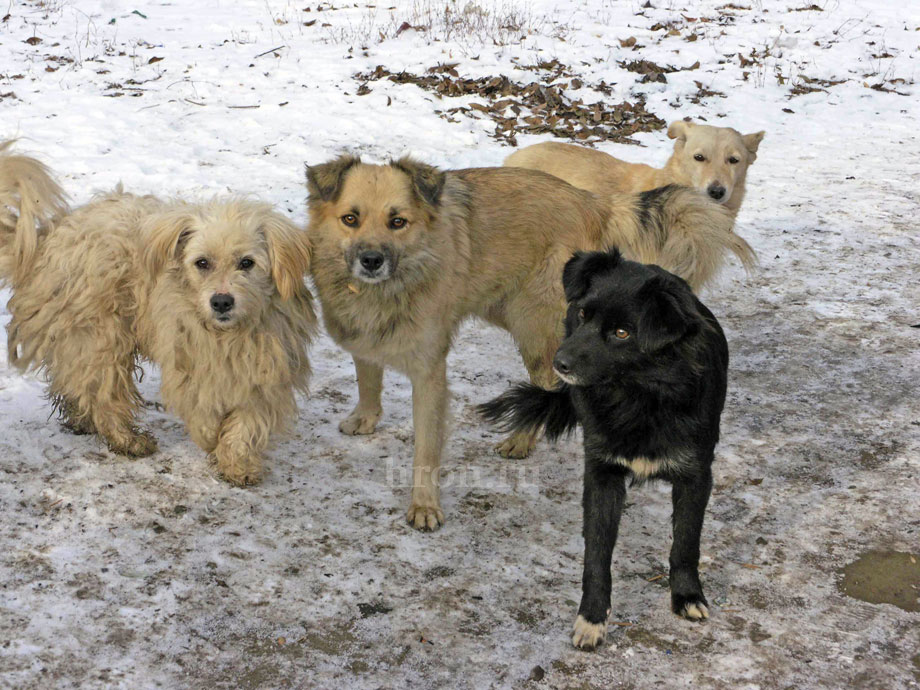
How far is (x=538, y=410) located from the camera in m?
4.12

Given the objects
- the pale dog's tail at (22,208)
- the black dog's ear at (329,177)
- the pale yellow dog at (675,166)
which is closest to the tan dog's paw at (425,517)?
the black dog's ear at (329,177)

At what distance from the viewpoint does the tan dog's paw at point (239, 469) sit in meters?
4.48

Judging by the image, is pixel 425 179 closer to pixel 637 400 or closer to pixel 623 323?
pixel 623 323

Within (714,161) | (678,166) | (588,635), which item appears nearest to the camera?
(588,635)

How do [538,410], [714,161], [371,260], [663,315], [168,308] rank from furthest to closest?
[714,161], [168,308], [371,260], [538,410], [663,315]

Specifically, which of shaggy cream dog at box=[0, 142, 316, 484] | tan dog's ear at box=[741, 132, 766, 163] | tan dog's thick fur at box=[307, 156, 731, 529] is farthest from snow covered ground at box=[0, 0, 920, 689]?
tan dog's ear at box=[741, 132, 766, 163]

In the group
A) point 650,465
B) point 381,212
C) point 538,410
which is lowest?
point 538,410

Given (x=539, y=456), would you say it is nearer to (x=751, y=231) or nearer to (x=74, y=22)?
(x=751, y=231)

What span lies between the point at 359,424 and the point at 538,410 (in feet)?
4.76

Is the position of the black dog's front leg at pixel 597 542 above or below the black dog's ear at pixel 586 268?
below

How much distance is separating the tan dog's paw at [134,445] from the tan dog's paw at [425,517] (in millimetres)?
1538

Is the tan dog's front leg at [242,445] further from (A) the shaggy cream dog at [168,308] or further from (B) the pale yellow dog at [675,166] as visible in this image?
(B) the pale yellow dog at [675,166]

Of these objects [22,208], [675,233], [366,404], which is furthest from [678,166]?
[22,208]

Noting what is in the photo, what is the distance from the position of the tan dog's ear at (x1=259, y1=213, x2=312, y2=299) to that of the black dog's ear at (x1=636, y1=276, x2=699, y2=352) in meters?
1.92
